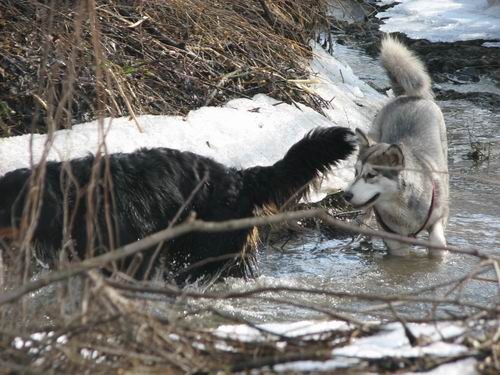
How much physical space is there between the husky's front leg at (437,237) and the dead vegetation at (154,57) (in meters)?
→ 1.82

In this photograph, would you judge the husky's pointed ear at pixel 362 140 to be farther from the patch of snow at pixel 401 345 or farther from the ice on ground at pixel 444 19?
the ice on ground at pixel 444 19

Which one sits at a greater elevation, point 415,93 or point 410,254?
point 415,93

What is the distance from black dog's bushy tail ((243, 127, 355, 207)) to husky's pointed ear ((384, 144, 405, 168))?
973 mm

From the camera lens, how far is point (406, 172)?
604 cm

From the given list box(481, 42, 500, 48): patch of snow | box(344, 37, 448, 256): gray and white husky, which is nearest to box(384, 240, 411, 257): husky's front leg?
box(344, 37, 448, 256): gray and white husky

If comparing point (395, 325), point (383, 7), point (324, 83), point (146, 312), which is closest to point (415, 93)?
point (324, 83)

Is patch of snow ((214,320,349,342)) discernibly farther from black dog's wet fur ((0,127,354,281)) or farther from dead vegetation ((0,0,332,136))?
dead vegetation ((0,0,332,136))

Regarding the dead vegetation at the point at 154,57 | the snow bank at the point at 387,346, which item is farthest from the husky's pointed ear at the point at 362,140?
the snow bank at the point at 387,346

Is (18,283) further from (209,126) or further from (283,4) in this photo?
(283,4)

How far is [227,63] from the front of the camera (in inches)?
289

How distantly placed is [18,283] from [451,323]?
145 cm

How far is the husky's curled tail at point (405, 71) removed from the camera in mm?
6977

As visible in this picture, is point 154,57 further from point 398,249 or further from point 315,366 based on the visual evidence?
point 315,366

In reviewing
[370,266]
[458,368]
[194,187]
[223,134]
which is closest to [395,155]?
[370,266]
